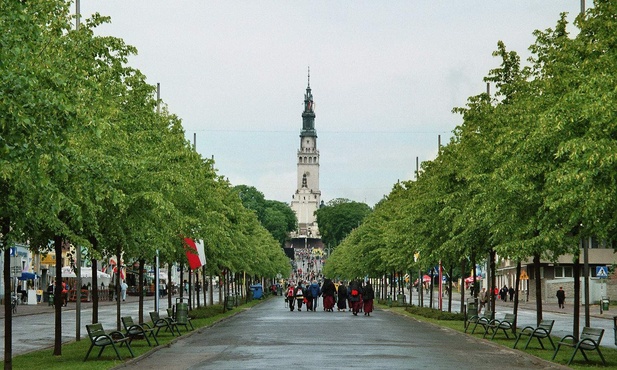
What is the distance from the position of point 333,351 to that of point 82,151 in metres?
8.71

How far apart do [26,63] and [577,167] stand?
10757 mm

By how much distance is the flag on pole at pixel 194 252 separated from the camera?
4253 cm

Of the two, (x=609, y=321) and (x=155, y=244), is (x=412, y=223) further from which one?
(x=155, y=244)

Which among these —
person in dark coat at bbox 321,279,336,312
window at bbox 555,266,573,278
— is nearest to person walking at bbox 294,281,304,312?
person in dark coat at bbox 321,279,336,312

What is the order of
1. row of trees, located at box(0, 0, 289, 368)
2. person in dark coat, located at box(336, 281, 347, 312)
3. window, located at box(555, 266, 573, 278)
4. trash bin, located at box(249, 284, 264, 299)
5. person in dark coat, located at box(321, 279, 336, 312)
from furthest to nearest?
1. window, located at box(555, 266, 573, 278)
2. trash bin, located at box(249, 284, 264, 299)
3. person in dark coat, located at box(336, 281, 347, 312)
4. person in dark coat, located at box(321, 279, 336, 312)
5. row of trees, located at box(0, 0, 289, 368)

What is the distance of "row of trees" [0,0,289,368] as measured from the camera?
53.8ft

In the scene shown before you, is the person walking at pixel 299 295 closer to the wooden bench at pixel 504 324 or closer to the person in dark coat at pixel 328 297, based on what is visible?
the person in dark coat at pixel 328 297

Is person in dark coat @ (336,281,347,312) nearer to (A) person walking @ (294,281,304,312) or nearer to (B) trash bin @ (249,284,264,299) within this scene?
(A) person walking @ (294,281,304,312)

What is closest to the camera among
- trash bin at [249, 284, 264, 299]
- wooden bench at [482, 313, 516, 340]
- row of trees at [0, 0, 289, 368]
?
row of trees at [0, 0, 289, 368]

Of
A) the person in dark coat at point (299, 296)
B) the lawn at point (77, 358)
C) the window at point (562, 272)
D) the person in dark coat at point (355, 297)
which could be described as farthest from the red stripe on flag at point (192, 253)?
the window at point (562, 272)

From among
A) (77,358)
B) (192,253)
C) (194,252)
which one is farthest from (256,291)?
(77,358)

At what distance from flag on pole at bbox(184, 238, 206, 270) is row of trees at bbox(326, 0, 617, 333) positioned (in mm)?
8374

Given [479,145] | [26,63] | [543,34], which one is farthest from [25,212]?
[479,145]

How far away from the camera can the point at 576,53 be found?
28578 millimetres
